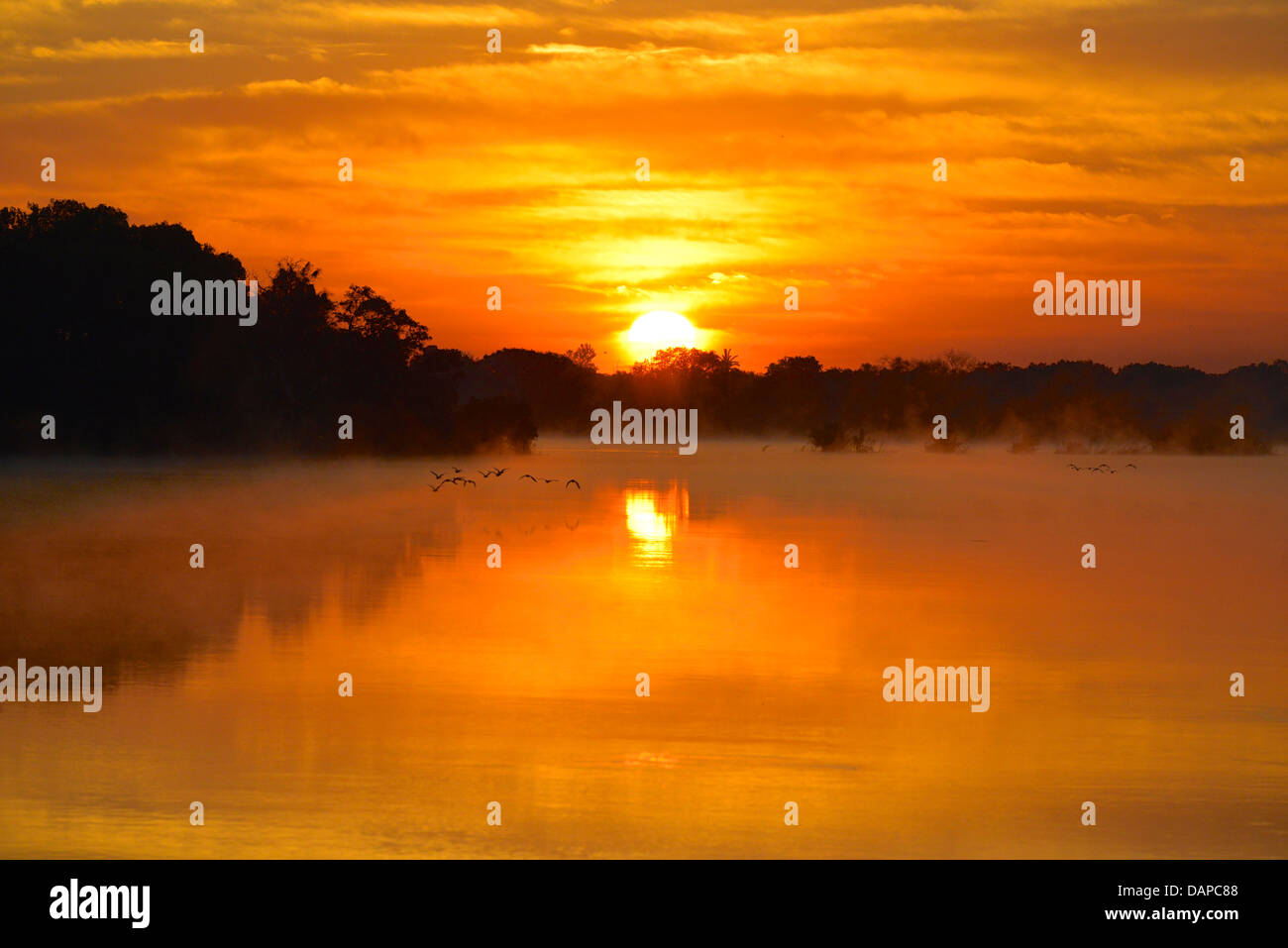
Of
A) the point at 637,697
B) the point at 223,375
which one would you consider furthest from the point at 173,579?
the point at 223,375

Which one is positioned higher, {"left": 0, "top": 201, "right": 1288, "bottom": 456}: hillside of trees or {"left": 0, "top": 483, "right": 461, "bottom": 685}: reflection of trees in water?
{"left": 0, "top": 201, "right": 1288, "bottom": 456}: hillside of trees

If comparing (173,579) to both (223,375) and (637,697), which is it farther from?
(223,375)

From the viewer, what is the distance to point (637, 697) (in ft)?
35.8

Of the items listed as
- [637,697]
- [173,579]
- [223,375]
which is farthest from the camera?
[223,375]

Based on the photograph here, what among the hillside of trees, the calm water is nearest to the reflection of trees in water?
the calm water

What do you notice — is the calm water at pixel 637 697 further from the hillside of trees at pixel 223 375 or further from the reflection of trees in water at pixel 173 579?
the hillside of trees at pixel 223 375

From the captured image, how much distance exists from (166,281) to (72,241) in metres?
4.04

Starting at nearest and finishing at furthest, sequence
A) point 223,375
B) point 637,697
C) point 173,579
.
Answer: point 637,697, point 173,579, point 223,375

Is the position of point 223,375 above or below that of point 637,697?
above

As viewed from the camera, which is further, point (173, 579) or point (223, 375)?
point (223, 375)

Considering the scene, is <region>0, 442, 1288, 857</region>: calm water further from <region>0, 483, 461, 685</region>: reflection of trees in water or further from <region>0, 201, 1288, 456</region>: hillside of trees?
<region>0, 201, 1288, 456</region>: hillside of trees

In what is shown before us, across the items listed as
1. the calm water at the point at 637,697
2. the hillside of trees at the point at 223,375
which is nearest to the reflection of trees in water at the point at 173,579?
the calm water at the point at 637,697

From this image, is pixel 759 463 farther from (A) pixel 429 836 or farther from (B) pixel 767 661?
(A) pixel 429 836

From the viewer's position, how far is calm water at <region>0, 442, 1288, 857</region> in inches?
301
